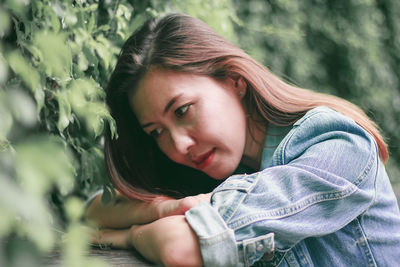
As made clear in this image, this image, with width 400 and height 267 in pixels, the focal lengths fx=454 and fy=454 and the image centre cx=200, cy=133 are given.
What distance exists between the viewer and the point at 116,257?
4.02 feet

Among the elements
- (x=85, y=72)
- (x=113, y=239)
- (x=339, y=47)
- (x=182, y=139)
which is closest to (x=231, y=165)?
(x=182, y=139)

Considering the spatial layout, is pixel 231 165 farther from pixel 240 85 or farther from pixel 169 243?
pixel 169 243

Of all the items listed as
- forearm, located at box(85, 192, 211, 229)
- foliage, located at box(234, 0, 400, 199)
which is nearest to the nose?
forearm, located at box(85, 192, 211, 229)

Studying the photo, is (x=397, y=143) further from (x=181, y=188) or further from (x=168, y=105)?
(x=168, y=105)

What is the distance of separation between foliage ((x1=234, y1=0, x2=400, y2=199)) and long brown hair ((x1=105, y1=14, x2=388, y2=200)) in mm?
1325


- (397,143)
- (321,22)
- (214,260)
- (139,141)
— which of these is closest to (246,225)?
(214,260)

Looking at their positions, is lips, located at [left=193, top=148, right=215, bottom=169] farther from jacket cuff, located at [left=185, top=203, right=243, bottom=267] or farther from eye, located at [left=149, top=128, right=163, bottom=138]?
jacket cuff, located at [left=185, top=203, right=243, bottom=267]

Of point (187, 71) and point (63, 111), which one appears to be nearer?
point (63, 111)

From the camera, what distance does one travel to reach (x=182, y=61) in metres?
1.59

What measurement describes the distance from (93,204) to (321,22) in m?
2.50

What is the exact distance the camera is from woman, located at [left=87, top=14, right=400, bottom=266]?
1092 millimetres

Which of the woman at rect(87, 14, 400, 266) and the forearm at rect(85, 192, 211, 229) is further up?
the woman at rect(87, 14, 400, 266)

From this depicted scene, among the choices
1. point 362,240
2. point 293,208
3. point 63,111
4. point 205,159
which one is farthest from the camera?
point 205,159

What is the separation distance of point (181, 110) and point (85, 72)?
1.13 ft
